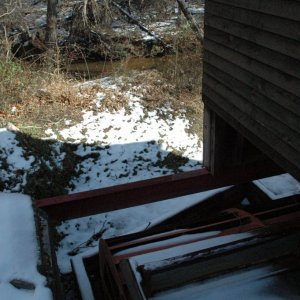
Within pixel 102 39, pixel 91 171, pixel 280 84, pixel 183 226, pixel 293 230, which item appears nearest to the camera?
pixel 280 84

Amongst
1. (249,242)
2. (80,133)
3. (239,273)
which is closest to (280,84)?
(249,242)

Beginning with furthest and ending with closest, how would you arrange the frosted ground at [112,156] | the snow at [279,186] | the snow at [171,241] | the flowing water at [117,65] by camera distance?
the flowing water at [117,65] < the frosted ground at [112,156] < the snow at [279,186] < the snow at [171,241]

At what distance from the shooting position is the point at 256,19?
10.5ft

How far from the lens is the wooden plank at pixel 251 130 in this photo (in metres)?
3.25

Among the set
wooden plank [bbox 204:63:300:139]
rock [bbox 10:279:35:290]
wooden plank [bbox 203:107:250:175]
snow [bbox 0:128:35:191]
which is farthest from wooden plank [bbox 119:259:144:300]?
snow [bbox 0:128:35:191]

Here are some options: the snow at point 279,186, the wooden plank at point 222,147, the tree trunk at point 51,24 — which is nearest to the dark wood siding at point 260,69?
the wooden plank at point 222,147

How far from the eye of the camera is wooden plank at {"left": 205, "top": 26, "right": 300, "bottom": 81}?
9.34 ft

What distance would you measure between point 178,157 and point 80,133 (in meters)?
1.96

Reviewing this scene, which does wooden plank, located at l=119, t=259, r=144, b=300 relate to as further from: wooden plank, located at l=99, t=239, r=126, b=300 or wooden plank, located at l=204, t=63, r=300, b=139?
wooden plank, located at l=204, t=63, r=300, b=139

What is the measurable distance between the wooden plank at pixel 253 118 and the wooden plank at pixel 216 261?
3.11ft

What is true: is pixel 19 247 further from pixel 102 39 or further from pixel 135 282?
pixel 102 39

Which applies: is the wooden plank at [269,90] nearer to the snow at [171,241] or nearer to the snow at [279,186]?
the snow at [171,241]

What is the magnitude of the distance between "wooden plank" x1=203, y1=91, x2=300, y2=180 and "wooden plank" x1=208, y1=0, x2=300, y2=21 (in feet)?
3.14

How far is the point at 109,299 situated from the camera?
3.96 meters
